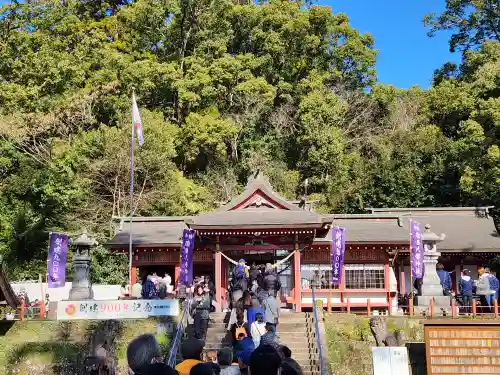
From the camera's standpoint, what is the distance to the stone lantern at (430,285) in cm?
1800

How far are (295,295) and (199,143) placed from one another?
16.2 meters

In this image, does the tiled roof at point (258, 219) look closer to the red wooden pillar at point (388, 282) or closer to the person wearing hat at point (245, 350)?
the red wooden pillar at point (388, 282)

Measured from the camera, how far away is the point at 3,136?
3159cm

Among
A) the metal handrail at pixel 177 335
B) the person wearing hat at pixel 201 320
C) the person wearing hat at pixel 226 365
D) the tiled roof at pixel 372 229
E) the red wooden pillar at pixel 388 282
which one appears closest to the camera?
the person wearing hat at pixel 226 365

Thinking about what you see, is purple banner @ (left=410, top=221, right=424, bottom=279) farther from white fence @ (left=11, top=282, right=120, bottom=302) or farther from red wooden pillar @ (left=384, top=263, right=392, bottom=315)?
white fence @ (left=11, top=282, right=120, bottom=302)

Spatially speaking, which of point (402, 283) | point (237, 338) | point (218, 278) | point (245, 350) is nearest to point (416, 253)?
point (218, 278)

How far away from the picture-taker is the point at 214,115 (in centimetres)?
3612

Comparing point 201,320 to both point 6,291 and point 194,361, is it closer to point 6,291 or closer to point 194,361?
point 6,291

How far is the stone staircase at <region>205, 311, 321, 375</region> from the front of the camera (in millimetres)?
14379

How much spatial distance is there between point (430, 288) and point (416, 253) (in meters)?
1.19

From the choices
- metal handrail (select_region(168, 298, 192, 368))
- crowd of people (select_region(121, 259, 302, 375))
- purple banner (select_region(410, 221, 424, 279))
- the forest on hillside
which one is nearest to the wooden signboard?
crowd of people (select_region(121, 259, 302, 375))

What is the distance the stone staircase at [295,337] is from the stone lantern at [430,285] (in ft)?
12.3

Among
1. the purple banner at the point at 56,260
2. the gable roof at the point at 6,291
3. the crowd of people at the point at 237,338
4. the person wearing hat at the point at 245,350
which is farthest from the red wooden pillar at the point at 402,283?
the person wearing hat at the point at 245,350

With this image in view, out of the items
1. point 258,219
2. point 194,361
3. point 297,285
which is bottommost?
point 194,361
